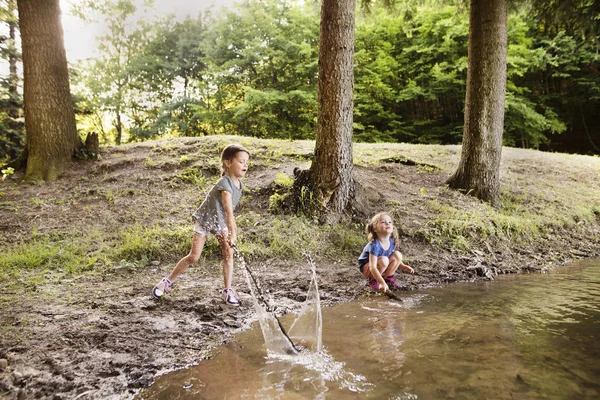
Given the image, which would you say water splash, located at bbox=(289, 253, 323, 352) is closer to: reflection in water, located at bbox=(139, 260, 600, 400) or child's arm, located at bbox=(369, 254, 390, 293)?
reflection in water, located at bbox=(139, 260, 600, 400)

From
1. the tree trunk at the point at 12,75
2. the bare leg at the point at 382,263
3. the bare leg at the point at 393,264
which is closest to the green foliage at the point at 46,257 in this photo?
the bare leg at the point at 382,263

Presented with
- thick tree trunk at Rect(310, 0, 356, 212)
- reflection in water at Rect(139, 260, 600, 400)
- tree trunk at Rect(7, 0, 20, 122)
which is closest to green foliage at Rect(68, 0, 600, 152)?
tree trunk at Rect(7, 0, 20, 122)

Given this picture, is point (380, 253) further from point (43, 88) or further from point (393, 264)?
point (43, 88)

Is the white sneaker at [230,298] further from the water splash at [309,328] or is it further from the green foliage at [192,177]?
the green foliage at [192,177]

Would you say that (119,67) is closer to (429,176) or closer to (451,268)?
(429,176)

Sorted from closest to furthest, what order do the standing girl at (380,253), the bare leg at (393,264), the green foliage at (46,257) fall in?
1. the standing girl at (380,253)
2. the bare leg at (393,264)
3. the green foliage at (46,257)

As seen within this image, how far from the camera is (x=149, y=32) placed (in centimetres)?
2611

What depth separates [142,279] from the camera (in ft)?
17.0

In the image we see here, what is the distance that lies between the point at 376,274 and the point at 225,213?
2.02 m

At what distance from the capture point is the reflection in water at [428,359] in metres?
2.54

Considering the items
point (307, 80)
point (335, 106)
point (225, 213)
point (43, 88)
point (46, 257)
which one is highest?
point (307, 80)

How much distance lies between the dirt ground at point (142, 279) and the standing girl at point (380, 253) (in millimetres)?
284

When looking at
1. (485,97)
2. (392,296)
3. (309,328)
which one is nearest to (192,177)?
(392,296)

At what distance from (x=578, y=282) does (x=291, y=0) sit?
69.6 feet
